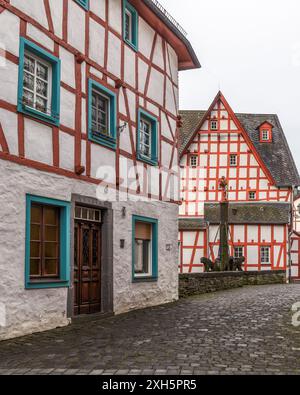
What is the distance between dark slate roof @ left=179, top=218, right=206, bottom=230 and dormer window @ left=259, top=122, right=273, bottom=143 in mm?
9143

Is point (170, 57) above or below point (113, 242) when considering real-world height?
above

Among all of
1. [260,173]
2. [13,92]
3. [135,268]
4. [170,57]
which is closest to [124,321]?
[135,268]

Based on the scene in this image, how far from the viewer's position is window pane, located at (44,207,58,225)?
422 inches

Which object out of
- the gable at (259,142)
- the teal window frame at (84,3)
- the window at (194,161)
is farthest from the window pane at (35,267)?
the window at (194,161)

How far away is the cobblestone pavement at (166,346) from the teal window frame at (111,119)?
367 cm

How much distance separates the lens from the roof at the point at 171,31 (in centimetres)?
1455

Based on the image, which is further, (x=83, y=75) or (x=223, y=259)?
(x=223, y=259)

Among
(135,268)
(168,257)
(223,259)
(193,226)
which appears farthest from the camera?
(193,226)

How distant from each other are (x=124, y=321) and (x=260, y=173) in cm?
2767

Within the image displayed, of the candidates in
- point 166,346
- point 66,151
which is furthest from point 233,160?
point 166,346

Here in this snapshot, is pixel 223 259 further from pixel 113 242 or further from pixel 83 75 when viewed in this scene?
pixel 83 75

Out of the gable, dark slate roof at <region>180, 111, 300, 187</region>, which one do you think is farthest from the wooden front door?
dark slate roof at <region>180, 111, 300, 187</region>

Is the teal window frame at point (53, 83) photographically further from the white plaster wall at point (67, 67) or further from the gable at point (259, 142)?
the gable at point (259, 142)

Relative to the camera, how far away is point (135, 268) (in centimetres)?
1453
